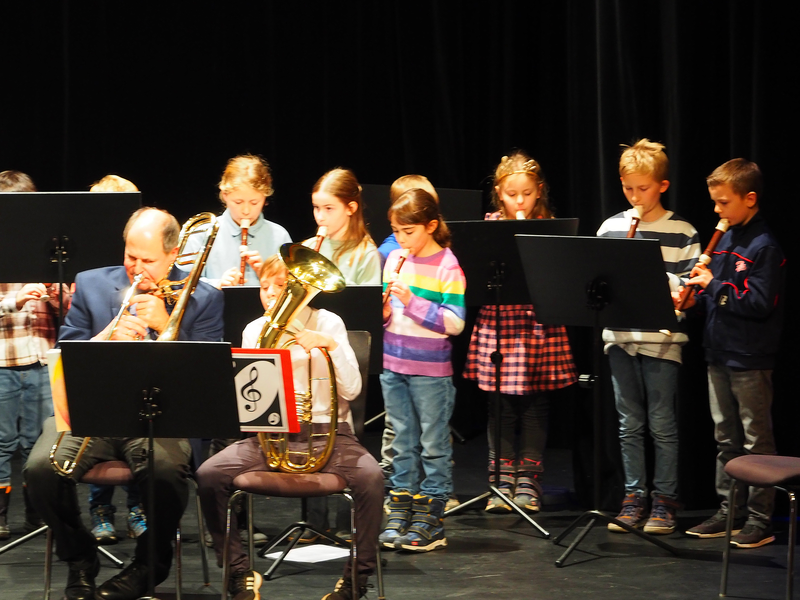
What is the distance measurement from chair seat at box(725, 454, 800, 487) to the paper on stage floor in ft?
5.23

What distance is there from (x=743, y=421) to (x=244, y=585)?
7.28ft

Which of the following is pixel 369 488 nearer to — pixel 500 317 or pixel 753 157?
pixel 500 317

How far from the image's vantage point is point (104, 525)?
452 cm

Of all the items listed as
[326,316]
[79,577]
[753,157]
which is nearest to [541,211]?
[753,157]

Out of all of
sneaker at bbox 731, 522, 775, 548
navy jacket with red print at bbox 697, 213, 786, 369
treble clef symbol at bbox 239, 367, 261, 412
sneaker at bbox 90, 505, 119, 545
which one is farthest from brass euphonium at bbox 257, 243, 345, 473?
sneaker at bbox 731, 522, 775, 548

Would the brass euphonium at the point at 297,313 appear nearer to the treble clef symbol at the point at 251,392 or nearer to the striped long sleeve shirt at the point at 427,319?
the treble clef symbol at the point at 251,392

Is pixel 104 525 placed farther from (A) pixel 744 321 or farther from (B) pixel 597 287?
(A) pixel 744 321

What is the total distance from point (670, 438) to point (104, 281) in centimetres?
250

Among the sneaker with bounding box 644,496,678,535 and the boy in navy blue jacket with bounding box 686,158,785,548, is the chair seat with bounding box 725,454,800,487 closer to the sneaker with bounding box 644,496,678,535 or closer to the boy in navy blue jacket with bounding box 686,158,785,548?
the boy in navy blue jacket with bounding box 686,158,785,548

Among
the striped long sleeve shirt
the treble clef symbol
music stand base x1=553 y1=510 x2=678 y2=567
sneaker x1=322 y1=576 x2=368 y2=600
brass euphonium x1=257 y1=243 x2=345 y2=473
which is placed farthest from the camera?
the striped long sleeve shirt

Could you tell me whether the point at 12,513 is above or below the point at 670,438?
below

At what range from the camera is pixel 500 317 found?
5.02m

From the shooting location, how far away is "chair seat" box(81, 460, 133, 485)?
145 inches

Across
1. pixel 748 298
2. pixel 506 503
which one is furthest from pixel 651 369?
pixel 506 503
